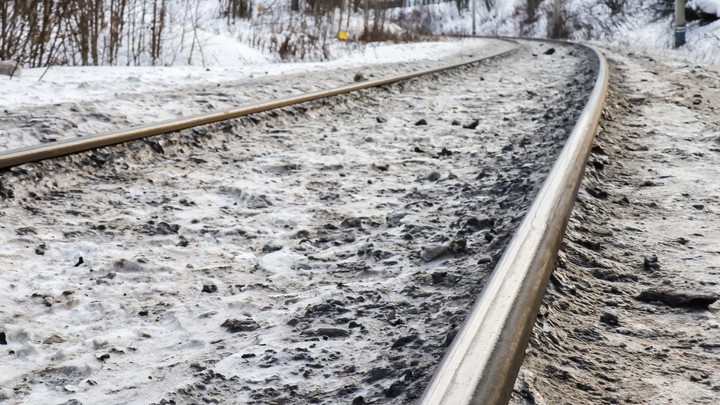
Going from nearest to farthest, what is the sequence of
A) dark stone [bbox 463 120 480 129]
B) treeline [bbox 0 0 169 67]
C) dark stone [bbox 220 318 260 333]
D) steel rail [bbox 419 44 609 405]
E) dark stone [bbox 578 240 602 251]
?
steel rail [bbox 419 44 609 405], dark stone [bbox 220 318 260 333], dark stone [bbox 578 240 602 251], dark stone [bbox 463 120 480 129], treeline [bbox 0 0 169 67]

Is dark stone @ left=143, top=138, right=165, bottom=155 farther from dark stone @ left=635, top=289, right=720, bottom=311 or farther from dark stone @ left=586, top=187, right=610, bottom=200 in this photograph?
dark stone @ left=635, top=289, right=720, bottom=311

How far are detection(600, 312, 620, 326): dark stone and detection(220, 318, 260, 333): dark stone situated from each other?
3.68 ft

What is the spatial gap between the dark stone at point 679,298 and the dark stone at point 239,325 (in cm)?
132

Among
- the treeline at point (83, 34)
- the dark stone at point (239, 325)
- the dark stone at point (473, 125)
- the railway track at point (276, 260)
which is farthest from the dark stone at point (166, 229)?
the treeline at point (83, 34)

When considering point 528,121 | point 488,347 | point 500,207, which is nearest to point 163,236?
point 500,207

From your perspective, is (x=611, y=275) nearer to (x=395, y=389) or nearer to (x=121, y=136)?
(x=395, y=389)

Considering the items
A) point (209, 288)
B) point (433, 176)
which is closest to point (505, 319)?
point (209, 288)

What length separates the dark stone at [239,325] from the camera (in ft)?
8.26

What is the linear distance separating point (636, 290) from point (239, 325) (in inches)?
54.7

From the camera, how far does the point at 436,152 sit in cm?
543

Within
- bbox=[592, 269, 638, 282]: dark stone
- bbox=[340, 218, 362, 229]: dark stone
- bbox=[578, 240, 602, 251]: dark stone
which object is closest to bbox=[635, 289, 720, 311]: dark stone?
bbox=[592, 269, 638, 282]: dark stone

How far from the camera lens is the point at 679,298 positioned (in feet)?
8.41

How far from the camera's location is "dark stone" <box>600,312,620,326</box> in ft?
7.86

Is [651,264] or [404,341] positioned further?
[651,264]
